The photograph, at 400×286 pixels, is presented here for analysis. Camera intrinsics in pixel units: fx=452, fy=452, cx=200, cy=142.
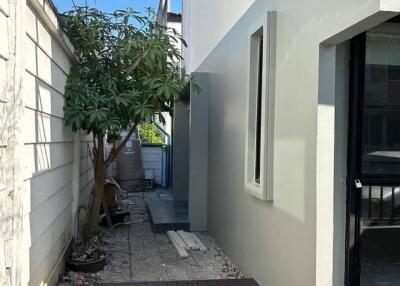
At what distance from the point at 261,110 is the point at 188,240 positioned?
8.50 ft

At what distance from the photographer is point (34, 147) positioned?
3238 mm

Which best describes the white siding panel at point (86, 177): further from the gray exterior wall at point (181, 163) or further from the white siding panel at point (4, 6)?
the white siding panel at point (4, 6)

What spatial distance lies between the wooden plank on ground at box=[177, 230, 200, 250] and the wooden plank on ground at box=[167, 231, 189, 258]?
0.06 meters

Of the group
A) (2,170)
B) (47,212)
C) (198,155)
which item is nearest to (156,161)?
(198,155)

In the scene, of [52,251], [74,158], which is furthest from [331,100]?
[74,158]

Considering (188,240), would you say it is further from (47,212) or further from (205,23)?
(205,23)

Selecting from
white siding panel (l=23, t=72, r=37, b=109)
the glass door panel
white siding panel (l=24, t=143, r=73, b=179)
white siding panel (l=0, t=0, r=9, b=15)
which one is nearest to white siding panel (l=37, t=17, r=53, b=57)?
white siding panel (l=23, t=72, r=37, b=109)

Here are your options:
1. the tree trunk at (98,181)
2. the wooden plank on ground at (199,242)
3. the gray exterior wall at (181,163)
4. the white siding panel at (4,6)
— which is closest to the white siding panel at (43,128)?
the white siding panel at (4,6)

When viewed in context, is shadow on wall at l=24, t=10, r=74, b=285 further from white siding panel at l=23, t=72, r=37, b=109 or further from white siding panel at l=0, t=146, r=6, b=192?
white siding panel at l=0, t=146, r=6, b=192

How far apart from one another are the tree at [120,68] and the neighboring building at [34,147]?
1.10ft

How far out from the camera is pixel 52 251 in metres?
4.00

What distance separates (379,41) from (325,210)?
1.14 metres

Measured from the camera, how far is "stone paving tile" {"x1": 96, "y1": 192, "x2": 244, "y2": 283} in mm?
4527

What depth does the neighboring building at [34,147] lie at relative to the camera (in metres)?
2.38
